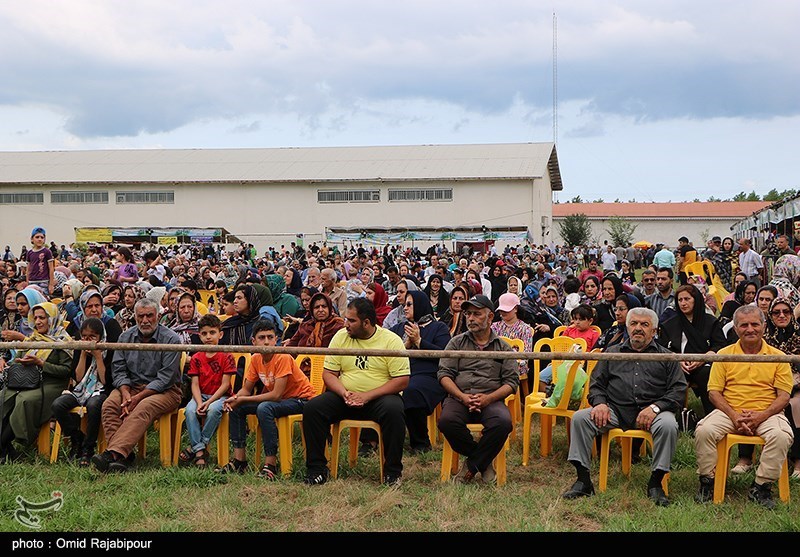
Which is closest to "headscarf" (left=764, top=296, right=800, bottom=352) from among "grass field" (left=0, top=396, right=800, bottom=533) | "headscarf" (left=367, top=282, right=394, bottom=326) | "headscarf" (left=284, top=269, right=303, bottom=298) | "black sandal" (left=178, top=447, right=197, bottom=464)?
"grass field" (left=0, top=396, right=800, bottom=533)

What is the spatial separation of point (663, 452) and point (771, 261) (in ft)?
41.7

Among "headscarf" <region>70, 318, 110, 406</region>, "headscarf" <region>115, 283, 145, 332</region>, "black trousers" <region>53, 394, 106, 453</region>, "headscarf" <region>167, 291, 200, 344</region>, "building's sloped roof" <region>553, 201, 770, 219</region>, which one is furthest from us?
"building's sloped roof" <region>553, 201, 770, 219</region>

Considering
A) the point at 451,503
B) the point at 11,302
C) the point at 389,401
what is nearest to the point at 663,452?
the point at 451,503

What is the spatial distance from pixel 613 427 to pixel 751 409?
934 millimetres

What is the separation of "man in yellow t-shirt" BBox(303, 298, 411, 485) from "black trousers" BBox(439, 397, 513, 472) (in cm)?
35

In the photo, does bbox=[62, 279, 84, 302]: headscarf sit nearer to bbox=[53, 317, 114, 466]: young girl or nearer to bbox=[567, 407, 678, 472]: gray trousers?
bbox=[53, 317, 114, 466]: young girl

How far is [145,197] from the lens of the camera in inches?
1730

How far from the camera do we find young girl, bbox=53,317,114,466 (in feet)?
21.1

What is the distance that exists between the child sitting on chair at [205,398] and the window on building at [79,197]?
1608 inches

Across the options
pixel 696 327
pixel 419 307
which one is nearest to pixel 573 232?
pixel 696 327

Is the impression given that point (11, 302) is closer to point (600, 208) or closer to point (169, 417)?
point (169, 417)

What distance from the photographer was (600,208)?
61156 millimetres

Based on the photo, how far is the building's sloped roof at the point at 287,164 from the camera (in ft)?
137

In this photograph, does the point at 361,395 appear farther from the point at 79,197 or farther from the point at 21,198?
the point at 21,198
